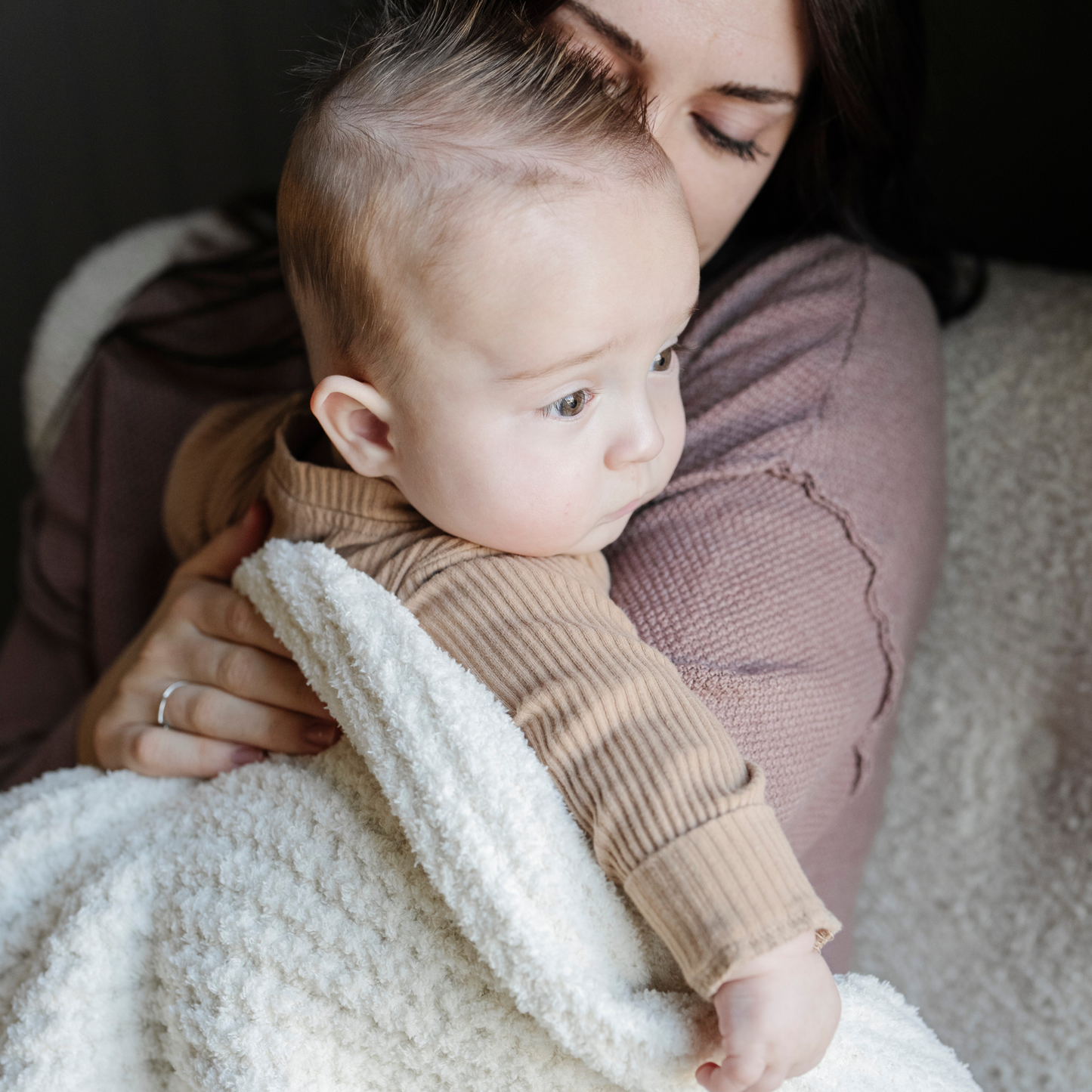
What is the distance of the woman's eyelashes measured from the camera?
2.74ft

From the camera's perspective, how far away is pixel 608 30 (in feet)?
2.48

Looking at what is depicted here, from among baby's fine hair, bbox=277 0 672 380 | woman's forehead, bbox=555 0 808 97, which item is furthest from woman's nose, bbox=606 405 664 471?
woman's forehead, bbox=555 0 808 97

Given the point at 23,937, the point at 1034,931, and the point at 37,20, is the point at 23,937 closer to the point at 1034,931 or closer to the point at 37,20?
the point at 1034,931

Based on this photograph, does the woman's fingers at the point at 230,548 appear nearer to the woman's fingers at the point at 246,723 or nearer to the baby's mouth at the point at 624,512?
the woman's fingers at the point at 246,723

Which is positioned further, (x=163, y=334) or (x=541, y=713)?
(x=163, y=334)

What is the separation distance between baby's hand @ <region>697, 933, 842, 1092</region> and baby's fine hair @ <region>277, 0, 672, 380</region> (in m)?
0.46

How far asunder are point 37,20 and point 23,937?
173 cm

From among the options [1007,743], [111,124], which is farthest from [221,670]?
[111,124]

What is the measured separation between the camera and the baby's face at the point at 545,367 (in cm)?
64

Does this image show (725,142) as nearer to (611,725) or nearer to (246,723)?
(611,725)

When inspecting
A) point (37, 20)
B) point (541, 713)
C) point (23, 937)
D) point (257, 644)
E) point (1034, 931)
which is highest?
point (37, 20)

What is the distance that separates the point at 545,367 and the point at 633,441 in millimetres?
85

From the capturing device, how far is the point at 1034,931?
0.91 meters

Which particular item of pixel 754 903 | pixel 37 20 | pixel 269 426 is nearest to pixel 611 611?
pixel 754 903
